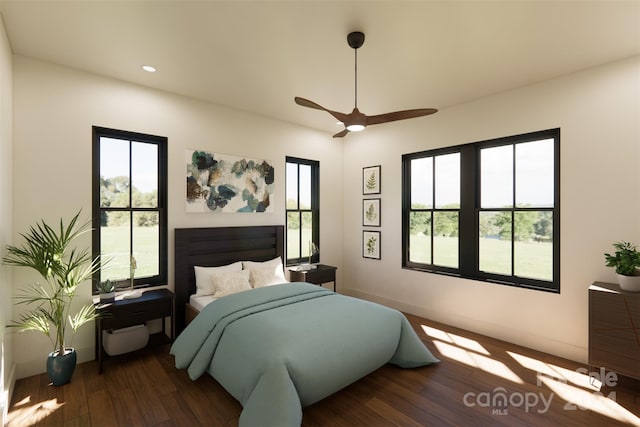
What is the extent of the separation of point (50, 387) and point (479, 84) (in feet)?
16.6

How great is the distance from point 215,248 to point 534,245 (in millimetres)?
3782

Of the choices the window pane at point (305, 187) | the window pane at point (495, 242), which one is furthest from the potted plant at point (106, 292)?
the window pane at point (495, 242)

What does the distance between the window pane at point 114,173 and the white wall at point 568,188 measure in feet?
11.9

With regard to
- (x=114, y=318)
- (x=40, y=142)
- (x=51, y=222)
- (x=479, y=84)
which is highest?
(x=479, y=84)

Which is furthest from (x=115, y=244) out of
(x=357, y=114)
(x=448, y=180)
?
(x=448, y=180)

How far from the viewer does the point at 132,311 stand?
9.77ft

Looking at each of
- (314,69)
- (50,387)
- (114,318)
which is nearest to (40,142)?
(114,318)

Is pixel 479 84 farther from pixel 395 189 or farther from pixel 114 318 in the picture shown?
pixel 114 318

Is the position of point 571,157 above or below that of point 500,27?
below

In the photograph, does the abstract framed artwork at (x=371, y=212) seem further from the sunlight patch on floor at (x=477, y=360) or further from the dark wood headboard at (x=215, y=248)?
the sunlight patch on floor at (x=477, y=360)

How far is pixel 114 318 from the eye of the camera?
2.88 metres

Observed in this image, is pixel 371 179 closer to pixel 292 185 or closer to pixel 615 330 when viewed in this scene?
pixel 292 185

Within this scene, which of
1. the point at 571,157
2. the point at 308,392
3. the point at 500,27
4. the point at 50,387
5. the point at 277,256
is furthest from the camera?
the point at 277,256

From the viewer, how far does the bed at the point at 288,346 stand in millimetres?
2033
